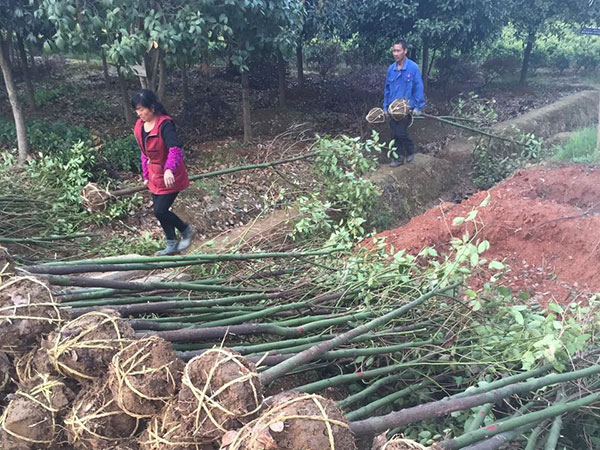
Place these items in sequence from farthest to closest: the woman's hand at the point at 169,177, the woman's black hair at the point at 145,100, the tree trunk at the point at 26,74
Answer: the tree trunk at the point at 26,74 → the woman's hand at the point at 169,177 → the woman's black hair at the point at 145,100

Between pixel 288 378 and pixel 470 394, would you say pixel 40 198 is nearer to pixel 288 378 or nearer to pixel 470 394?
pixel 288 378

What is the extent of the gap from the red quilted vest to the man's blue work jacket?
3.86 m

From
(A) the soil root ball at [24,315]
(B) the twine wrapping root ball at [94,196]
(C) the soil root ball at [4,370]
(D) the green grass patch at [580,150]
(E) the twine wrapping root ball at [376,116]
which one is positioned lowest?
(D) the green grass patch at [580,150]

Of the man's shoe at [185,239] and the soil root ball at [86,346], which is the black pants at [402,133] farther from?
the soil root ball at [86,346]

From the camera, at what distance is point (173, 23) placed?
212 inches

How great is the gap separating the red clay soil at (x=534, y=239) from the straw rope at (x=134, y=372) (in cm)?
323

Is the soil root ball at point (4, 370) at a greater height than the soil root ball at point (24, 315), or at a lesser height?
lesser

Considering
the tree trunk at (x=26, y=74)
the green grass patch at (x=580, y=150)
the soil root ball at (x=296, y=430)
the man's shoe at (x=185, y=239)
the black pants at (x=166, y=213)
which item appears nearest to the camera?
the soil root ball at (x=296, y=430)

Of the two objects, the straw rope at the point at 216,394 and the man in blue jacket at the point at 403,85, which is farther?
the man in blue jacket at the point at 403,85

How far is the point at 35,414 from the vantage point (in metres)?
1.70

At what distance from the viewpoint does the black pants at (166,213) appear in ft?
14.8

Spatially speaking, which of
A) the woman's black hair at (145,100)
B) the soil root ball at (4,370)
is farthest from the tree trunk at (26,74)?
the soil root ball at (4,370)

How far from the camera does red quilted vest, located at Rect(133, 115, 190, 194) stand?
13.9 feet

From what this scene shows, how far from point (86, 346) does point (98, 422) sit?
0.89 ft
